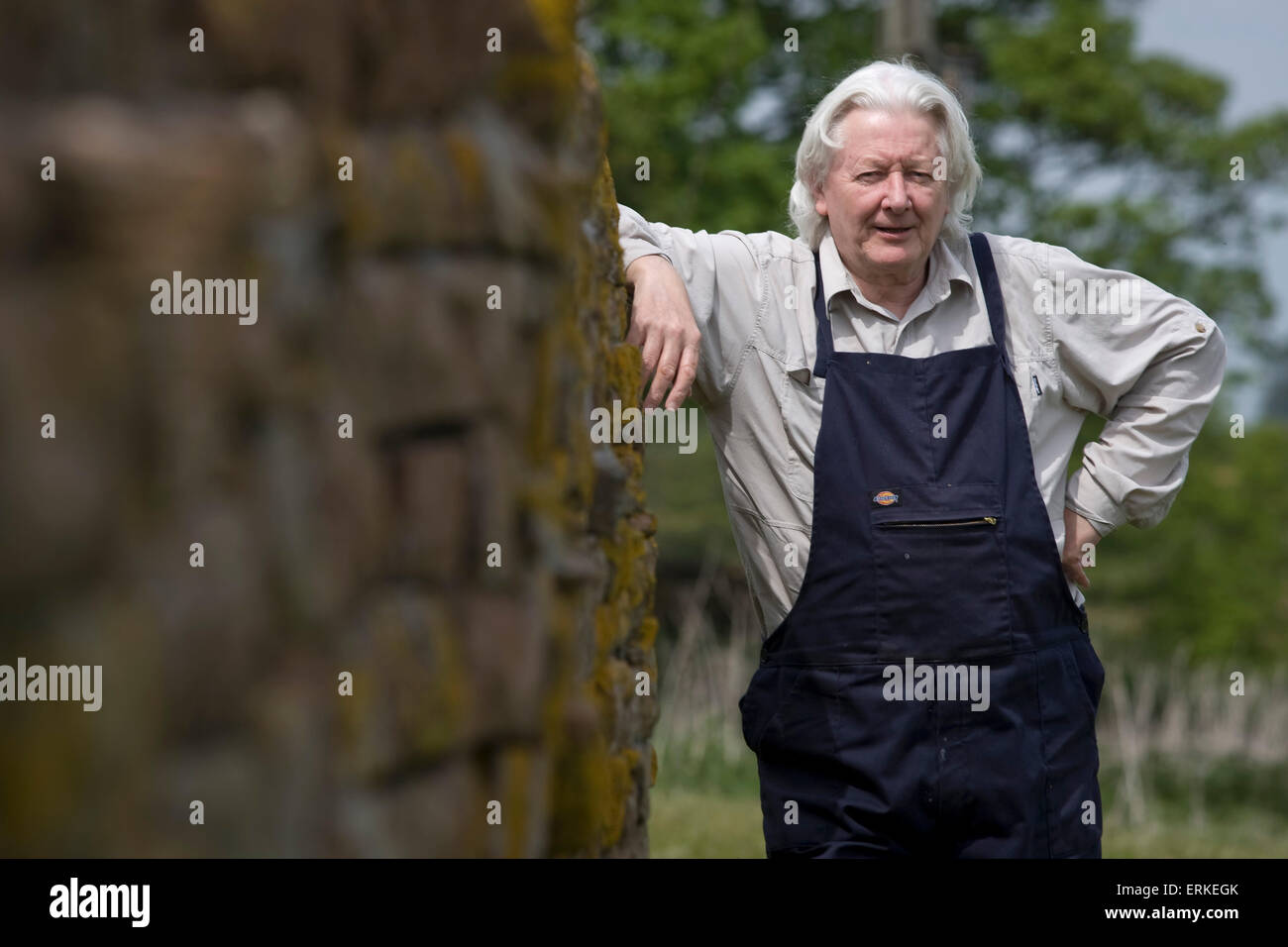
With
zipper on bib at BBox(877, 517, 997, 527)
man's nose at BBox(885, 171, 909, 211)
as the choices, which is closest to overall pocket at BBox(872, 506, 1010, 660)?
zipper on bib at BBox(877, 517, 997, 527)

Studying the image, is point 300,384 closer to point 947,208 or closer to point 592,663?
point 592,663

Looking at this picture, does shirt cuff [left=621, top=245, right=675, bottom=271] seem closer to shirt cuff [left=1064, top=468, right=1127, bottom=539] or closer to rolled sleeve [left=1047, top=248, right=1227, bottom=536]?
rolled sleeve [left=1047, top=248, right=1227, bottom=536]

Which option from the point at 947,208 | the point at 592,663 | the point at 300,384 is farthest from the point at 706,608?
the point at 300,384

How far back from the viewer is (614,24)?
14.6 meters

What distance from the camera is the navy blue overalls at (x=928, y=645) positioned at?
246 cm

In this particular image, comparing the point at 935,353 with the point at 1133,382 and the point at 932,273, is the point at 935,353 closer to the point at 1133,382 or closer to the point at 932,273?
the point at 932,273

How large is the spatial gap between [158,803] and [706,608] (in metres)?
11.4

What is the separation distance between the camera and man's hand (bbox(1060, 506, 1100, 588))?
108 inches

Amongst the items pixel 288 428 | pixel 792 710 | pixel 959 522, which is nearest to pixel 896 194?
pixel 959 522

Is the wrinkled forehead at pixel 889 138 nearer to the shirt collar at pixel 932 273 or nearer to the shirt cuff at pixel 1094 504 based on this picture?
the shirt collar at pixel 932 273

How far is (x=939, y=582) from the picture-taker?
2.49 m

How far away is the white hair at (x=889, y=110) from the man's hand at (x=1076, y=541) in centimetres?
61

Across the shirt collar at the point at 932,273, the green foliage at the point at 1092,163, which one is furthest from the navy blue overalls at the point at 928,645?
the green foliage at the point at 1092,163

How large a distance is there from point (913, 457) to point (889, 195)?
500 millimetres
